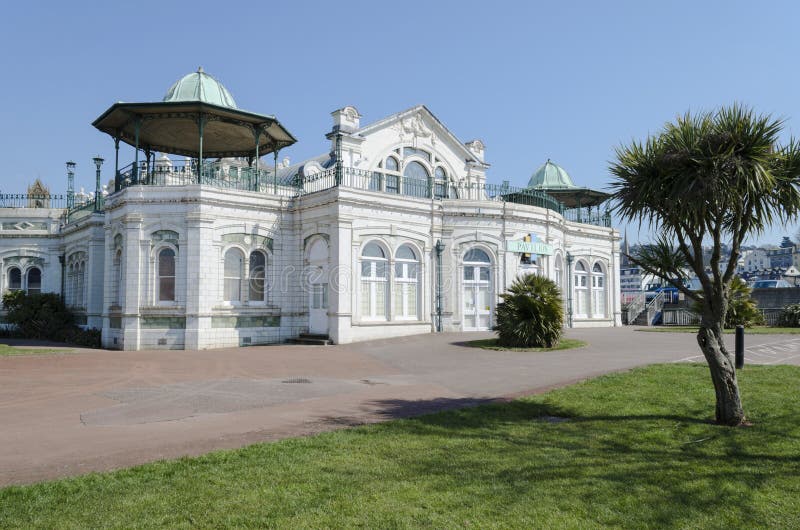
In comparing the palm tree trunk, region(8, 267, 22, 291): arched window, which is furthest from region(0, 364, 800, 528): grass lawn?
region(8, 267, 22, 291): arched window

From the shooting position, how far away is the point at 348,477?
5781 mm

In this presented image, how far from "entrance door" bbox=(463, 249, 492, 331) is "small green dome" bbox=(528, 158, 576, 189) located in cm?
1284

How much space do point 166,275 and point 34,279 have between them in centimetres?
1319

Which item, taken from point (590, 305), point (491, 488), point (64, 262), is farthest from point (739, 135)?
point (64, 262)

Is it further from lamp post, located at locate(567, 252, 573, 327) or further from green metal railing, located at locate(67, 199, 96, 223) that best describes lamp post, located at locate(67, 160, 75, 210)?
lamp post, located at locate(567, 252, 573, 327)

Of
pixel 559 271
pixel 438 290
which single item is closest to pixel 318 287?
pixel 438 290

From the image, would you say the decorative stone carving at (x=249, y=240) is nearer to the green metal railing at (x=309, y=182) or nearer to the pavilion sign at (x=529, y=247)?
the green metal railing at (x=309, y=182)

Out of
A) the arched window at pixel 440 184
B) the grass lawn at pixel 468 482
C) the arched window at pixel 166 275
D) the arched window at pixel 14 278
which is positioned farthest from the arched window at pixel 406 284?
the arched window at pixel 14 278

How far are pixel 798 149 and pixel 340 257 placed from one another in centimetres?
1495

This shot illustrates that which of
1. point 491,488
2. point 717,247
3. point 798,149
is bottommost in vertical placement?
point 491,488

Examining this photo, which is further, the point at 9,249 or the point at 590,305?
the point at 590,305

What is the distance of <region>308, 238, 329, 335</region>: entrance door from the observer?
873 inches

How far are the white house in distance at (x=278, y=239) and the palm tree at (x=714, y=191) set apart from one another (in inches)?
533

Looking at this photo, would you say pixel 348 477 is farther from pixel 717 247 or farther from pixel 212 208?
pixel 212 208
